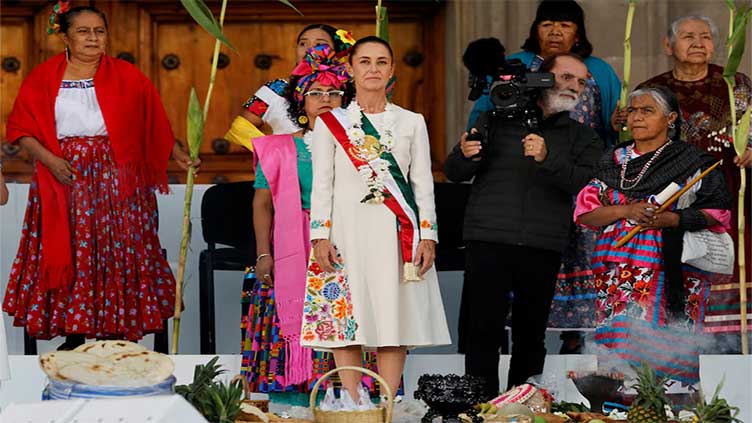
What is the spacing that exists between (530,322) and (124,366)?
1919mm

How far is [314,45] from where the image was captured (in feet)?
23.9

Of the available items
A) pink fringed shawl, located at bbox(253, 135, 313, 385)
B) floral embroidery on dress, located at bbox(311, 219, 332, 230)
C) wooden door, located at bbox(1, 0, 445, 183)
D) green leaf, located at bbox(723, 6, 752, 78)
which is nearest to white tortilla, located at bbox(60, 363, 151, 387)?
floral embroidery on dress, located at bbox(311, 219, 332, 230)

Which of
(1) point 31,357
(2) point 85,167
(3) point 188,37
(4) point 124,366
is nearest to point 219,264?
(2) point 85,167

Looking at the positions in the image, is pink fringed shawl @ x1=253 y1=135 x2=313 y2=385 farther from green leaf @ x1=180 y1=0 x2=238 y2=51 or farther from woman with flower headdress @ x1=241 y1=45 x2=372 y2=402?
green leaf @ x1=180 y1=0 x2=238 y2=51

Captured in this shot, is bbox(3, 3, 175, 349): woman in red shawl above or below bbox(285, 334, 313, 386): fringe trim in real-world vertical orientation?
above

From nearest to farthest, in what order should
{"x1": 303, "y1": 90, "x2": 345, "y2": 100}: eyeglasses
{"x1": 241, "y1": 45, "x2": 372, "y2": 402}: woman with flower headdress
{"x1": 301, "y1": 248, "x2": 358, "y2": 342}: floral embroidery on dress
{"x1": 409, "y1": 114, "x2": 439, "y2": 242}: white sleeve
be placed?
{"x1": 301, "y1": 248, "x2": 358, "y2": 342}: floral embroidery on dress
{"x1": 409, "y1": 114, "x2": 439, "y2": 242}: white sleeve
{"x1": 241, "y1": 45, "x2": 372, "y2": 402}: woman with flower headdress
{"x1": 303, "y1": 90, "x2": 345, "y2": 100}: eyeglasses

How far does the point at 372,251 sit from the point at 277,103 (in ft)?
4.09

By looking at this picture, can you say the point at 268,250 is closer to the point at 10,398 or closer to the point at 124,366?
the point at 10,398

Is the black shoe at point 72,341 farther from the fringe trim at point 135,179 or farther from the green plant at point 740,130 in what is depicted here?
the green plant at point 740,130

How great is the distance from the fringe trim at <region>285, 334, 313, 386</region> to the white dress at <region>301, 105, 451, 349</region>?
1.57ft

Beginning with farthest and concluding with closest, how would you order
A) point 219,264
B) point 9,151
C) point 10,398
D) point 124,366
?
point 9,151
point 219,264
point 10,398
point 124,366

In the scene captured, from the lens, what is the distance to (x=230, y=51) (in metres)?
9.52

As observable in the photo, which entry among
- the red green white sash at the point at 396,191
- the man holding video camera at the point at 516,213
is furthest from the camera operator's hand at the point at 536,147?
the red green white sash at the point at 396,191

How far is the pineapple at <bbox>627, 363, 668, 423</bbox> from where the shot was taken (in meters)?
5.70
